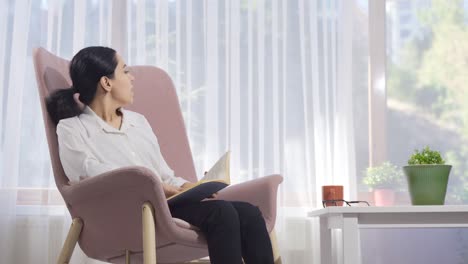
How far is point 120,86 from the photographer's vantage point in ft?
7.23

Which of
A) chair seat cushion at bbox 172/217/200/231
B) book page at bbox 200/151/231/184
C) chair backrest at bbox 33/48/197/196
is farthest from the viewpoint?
chair backrest at bbox 33/48/197/196

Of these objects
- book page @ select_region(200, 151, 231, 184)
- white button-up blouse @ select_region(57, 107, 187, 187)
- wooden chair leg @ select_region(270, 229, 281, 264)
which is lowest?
wooden chair leg @ select_region(270, 229, 281, 264)

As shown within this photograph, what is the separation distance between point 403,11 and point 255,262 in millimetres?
1739

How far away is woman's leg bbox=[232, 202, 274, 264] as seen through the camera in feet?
6.15

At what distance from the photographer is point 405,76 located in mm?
3117

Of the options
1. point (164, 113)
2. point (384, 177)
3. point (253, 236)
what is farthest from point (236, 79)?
point (253, 236)

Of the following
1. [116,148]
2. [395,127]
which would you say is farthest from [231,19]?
[116,148]

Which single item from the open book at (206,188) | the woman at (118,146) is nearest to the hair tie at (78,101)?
the woman at (118,146)

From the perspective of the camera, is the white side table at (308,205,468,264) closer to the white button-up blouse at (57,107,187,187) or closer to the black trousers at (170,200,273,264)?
the black trousers at (170,200,273,264)

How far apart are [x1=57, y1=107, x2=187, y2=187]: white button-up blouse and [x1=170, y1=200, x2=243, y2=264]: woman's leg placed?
28 centimetres

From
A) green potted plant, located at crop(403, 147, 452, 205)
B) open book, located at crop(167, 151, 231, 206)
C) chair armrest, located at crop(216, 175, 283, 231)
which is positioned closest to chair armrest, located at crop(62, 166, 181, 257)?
open book, located at crop(167, 151, 231, 206)

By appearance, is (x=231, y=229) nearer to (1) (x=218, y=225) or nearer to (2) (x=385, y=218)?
(1) (x=218, y=225)

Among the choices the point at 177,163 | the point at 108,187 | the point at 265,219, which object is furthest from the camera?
the point at 177,163

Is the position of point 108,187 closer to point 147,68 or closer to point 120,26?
point 147,68
